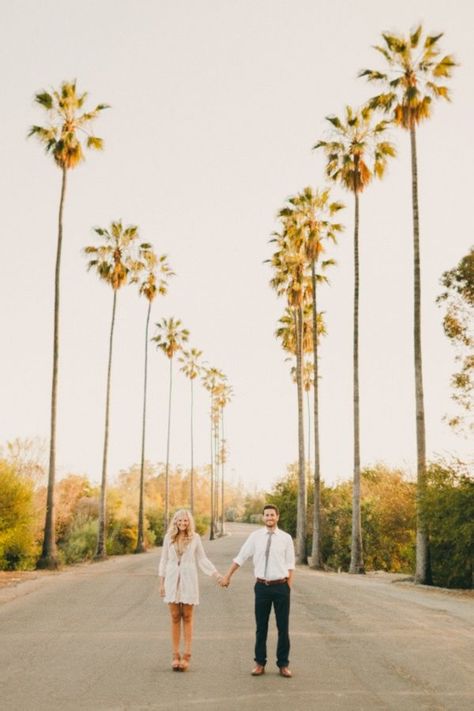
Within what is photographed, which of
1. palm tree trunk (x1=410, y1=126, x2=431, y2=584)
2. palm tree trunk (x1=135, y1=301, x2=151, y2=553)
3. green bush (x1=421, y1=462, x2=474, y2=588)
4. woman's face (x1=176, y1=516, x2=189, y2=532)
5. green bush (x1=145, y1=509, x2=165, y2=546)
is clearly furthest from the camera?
green bush (x1=145, y1=509, x2=165, y2=546)

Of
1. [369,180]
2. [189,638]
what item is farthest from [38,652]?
[369,180]

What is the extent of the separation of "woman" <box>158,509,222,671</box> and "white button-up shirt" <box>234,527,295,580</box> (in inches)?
20.6

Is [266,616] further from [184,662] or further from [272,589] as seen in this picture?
[184,662]

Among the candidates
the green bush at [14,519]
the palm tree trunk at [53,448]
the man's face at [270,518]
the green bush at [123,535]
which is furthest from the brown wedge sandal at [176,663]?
the green bush at [123,535]

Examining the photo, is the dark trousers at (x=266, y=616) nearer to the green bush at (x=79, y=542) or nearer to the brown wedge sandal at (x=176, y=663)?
the brown wedge sandal at (x=176, y=663)

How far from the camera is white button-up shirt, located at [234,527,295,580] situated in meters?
8.52

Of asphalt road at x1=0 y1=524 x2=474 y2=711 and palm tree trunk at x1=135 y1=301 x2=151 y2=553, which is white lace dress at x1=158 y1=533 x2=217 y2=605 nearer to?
asphalt road at x1=0 y1=524 x2=474 y2=711

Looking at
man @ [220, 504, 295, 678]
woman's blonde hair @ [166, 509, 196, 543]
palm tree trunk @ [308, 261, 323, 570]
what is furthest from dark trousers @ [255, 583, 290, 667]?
palm tree trunk @ [308, 261, 323, 570]

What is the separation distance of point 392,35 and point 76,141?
12.9 meters

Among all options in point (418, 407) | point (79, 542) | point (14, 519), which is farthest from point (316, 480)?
point (79, 542)

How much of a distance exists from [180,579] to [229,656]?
1603mm

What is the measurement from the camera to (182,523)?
8.90 meters

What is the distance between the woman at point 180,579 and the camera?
8.77 metres

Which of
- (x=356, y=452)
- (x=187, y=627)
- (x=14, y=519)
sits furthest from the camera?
(x=356, y=452)
